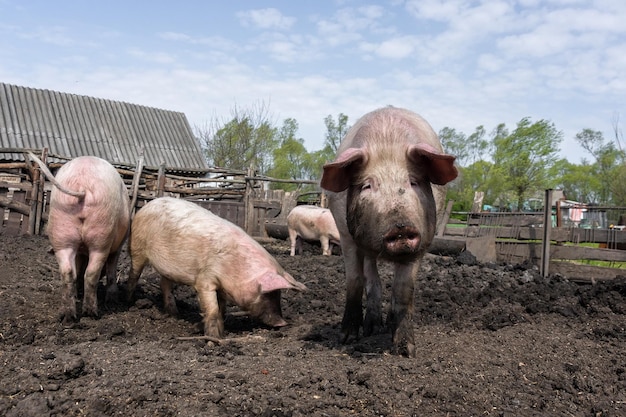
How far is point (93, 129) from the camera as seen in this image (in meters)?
21.8

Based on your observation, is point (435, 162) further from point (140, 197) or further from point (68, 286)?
point (140, 197)

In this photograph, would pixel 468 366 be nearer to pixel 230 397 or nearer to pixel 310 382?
pixel 310 382

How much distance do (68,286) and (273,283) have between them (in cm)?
182

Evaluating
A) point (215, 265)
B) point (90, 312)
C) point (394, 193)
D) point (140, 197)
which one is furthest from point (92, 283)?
point (140, 197)

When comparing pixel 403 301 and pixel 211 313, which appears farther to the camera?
pixel 211 313

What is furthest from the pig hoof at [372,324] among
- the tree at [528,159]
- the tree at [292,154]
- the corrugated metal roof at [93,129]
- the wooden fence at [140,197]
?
the tree at [292,154]

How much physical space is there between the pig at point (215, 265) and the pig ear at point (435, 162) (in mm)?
1855

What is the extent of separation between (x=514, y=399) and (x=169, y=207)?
12.6 ft

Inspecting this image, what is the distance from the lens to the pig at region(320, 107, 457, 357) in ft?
10.4

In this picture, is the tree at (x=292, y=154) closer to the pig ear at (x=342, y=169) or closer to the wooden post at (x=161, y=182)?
the wooden post at (x=161, y=182)

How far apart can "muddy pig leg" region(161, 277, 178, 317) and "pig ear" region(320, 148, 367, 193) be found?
278cm

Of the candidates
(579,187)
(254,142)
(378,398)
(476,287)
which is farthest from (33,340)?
(579,187)

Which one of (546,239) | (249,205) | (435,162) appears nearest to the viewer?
(435,162)

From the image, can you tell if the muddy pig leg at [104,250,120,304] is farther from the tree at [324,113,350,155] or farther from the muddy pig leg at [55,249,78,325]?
the tree at [324,113,350,155]
